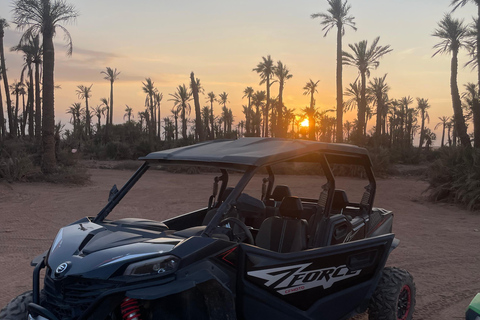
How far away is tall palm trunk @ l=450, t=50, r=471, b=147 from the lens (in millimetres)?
25178

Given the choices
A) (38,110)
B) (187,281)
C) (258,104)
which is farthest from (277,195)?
(258,104)

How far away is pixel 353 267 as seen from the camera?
372 centimetres

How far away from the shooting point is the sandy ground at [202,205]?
5.43 m

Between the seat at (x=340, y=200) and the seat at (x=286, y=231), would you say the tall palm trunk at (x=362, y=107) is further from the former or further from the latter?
the seat at (x=286, y=231)

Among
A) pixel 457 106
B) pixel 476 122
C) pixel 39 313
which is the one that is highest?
pixel 457 106

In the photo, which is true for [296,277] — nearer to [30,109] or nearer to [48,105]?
[48,105]

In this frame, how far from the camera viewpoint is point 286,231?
392cm

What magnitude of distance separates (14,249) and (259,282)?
5.56 meters

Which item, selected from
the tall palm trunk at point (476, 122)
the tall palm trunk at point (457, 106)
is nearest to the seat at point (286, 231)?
the tall palm trunk at point (476, 122)

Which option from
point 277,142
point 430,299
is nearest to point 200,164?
point 277,142

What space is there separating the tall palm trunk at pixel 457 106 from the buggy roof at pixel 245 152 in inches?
932

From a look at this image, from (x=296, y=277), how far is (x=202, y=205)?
374 inches

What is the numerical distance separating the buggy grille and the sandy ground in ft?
7.66

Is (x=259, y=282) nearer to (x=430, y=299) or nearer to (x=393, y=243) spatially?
(x=393, y=243)
